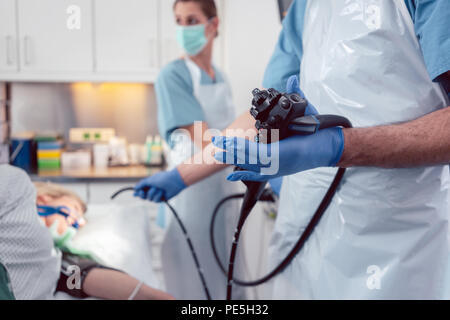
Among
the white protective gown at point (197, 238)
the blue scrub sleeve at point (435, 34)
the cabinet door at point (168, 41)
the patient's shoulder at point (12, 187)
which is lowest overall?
the white protective gown at point (197, 238)

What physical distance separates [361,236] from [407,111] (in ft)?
0.81

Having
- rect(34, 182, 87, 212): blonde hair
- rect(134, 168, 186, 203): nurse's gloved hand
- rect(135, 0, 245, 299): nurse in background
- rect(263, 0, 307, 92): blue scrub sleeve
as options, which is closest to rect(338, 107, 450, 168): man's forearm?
rect(263, 0, 307, 92): blue scrub sleeve

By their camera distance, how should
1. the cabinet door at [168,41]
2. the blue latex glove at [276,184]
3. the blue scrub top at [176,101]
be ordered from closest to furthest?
the blue latex glove at [276,184] < the blue scrub top at [176,101] < the cabinet door at [168,41]

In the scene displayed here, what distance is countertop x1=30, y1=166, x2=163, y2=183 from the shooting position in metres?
2.18

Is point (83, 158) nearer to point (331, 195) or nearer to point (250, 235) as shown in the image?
point (250, 235)

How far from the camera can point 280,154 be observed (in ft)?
1.73

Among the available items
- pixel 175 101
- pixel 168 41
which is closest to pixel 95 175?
pixel 168 41

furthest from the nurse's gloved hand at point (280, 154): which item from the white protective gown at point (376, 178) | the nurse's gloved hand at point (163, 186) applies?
the nurse's gloved hand at point (163, 186)

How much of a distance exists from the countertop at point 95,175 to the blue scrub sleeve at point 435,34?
1882mm

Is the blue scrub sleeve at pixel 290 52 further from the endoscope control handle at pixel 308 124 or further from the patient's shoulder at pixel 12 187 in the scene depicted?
the patient's shoulder at pixel 12 187

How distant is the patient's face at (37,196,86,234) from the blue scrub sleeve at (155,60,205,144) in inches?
19.8

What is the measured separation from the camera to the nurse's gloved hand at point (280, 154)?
51 cm
